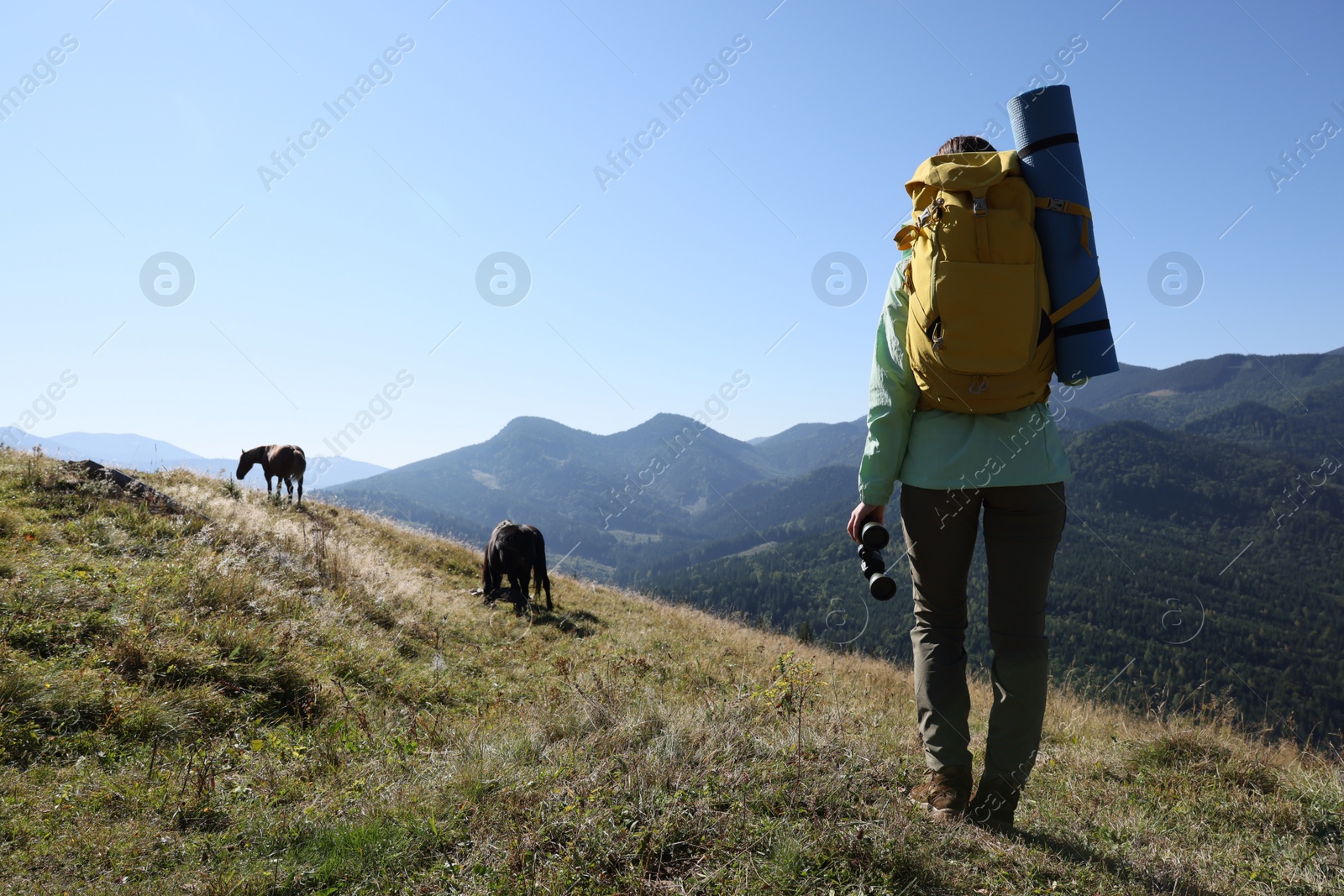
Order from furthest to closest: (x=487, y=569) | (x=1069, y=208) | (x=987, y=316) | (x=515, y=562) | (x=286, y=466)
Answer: (x=286, y=466) < (x=487, y=569) < (x=515, y=562) < (x=1069, y=208) < (x=987, y=316)

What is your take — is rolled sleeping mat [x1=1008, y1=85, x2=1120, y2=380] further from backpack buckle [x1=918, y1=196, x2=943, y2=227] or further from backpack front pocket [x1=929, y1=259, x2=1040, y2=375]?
backpack buckle [x1=918, y1=196, x2=943, y2=227]

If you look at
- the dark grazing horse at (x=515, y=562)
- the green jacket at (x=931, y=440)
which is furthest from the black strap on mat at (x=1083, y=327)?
the dark grazing horse at (x=515, y=562)

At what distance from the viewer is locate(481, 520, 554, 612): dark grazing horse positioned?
997 centimetres

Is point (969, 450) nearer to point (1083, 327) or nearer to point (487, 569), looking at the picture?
point (1083, 327)

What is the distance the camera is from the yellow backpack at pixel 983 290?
246cm

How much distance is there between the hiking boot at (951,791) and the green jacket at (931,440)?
4.12 feet

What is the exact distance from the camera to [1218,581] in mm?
169375

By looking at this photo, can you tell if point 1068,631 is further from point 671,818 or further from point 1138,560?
point 671,818

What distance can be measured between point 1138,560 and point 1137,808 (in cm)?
22020

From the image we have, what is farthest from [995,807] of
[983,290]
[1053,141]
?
[1053,141]

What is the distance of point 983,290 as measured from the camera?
2.45 meters

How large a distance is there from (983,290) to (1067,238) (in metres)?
0.50

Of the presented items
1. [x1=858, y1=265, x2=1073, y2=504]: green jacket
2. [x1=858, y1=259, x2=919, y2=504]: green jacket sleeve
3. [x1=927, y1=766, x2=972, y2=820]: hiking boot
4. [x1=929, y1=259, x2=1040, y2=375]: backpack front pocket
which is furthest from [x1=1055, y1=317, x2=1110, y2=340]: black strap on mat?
[x1=927, y1=766, x2=972, y2=820]: hiking boot

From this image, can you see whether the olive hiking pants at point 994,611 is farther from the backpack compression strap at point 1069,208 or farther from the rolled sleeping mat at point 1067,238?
the backpack compression strap at point 1069,208
